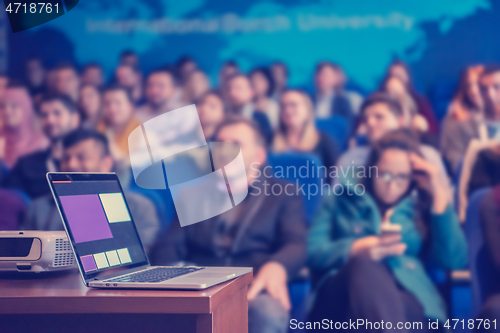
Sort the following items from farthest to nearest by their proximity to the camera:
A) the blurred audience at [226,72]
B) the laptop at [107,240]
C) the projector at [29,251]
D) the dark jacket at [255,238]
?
the blurred audience at [226,72] → the dark jacket at [255,238] → the projector at [29,251] → the laptop at [107,240]

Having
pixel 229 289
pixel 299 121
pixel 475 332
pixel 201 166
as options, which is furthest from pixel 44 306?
pixel 475 332

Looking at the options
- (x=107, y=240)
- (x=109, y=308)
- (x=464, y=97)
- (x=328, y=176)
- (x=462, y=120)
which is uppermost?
(x=464, y=97)

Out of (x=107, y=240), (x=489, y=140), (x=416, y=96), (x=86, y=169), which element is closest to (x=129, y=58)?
(x=86, y=169)

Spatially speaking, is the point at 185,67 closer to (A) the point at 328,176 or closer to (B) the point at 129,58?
(B) the point at 129,58

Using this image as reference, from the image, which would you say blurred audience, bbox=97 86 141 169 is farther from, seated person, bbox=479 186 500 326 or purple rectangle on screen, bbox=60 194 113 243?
seated person, bbox=479 186 500 326

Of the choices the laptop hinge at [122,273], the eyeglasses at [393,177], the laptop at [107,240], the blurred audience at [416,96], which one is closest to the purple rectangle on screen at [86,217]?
the laptop at [107,240]

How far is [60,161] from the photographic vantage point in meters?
2.84

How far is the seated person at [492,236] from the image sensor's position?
2527 mm

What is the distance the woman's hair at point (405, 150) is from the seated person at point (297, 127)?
0.29 meters

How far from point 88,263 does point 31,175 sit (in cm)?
182

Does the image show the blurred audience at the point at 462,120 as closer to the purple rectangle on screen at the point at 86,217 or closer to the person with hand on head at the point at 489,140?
the person with hand on head at the point at 489,140

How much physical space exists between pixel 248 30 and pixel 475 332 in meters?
1.97

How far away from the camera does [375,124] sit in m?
2.69

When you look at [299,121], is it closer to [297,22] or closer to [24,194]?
[297,22]
